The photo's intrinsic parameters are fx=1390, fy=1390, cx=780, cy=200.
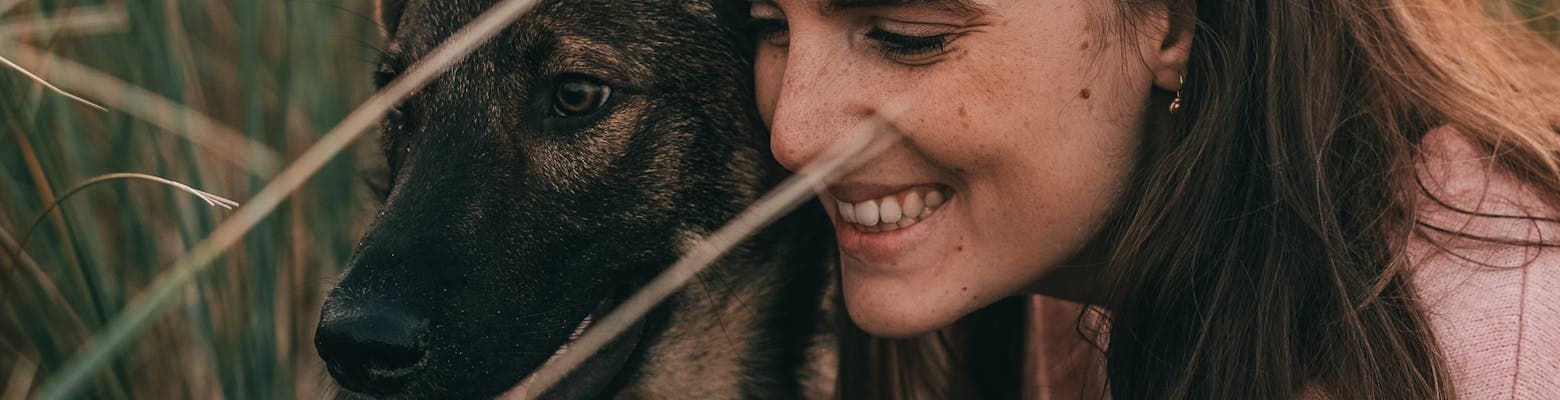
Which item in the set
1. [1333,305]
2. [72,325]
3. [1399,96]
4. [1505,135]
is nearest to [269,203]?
[72,325]

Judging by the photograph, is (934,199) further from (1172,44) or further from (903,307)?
(1172,44)

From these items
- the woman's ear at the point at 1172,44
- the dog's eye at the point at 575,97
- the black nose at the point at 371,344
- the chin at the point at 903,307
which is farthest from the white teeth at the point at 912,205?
the black nose at the point at 371,344

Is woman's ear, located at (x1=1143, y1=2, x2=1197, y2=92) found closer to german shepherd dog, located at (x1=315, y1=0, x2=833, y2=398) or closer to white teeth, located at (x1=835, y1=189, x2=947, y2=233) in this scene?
white teeth, located at (x1=835, y1=189, x2=947, y2=233)

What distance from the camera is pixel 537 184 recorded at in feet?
7.84

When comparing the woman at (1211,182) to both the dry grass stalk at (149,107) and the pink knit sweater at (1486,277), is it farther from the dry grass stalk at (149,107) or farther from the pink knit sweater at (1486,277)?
the dry grass stalk at (149,107)

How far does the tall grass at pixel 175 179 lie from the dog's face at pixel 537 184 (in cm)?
42

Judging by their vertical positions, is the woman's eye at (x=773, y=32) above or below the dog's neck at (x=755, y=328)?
above

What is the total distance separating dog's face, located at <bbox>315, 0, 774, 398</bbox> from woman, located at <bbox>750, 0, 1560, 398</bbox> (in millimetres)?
370

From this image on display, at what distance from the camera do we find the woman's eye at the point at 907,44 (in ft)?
6.56

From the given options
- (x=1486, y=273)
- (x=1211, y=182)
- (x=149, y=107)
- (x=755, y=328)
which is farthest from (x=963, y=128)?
(x=149, y=107)

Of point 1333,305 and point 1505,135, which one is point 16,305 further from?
point 1505,135

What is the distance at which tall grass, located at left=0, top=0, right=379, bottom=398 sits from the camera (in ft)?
7.74

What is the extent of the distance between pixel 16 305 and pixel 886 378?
161 centimetres

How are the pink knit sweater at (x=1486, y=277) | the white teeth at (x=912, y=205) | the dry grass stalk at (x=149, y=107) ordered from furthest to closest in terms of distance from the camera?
the dry grass stalk at (x=149, y=107) < the white teeth at (x=912, y=205) < the pink knit sweater at (x=1486, y=277)
